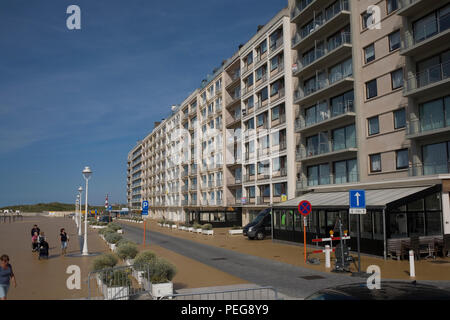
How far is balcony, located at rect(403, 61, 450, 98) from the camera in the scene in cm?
2331

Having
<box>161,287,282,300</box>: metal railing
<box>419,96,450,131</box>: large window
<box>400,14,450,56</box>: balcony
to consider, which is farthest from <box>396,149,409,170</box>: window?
<box>161,287,282,300</box>: metal railing

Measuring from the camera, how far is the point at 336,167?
112 ft

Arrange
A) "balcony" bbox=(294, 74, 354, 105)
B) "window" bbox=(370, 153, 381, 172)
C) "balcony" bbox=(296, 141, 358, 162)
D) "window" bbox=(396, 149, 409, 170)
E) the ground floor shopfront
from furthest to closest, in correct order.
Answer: "balcony" bbox=(294, 74, 354, 105) → "balcony" bbox=(296, 141, 358, 162) → "window" bbox=(370, 153, 381, 172) → "window" bbox=(396, 149, 409, 170) → the ground floor shopfront

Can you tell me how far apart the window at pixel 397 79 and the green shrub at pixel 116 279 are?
23.2 meters

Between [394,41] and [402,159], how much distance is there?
8.53 m

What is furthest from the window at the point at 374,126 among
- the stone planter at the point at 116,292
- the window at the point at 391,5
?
the stone planter at the point at 116,292

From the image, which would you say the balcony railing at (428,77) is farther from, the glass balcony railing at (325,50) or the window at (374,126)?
the glass balcony railing at (325,50)

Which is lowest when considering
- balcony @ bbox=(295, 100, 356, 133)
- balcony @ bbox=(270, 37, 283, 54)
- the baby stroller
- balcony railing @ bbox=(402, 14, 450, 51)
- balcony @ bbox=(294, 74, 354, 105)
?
the baby stroller

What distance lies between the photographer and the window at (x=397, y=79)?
26859 mm

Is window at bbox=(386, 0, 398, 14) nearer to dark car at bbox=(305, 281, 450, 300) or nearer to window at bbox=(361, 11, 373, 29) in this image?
window at bbox=(361, 11, 373, 29)

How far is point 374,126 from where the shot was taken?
29453 mm

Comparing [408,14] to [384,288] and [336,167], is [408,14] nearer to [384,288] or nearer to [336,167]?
[336,167]

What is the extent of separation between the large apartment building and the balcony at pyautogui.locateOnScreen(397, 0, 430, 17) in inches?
3.0

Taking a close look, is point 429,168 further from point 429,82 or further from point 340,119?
point 340,119
